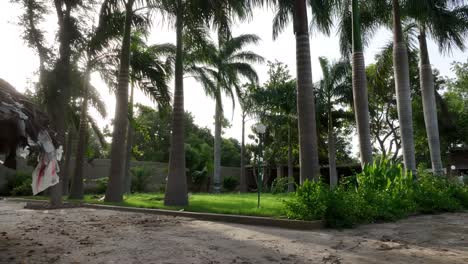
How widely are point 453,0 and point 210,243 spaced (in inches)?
567

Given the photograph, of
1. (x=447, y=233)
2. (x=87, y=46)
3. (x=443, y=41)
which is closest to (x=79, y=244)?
(x=447, y=233)

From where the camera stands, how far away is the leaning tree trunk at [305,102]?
1096 cm

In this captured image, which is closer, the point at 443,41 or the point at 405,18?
the point at 443,41

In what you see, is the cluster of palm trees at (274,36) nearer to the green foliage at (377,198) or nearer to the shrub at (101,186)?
the green foliage at (377,198)

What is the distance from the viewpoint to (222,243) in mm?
6699

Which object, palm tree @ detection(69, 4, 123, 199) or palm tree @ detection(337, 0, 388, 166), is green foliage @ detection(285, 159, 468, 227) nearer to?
palm tree @ detection(337, 0, 388, 166)

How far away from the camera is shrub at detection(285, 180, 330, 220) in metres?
8.81

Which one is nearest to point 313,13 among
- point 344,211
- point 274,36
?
point 274,36

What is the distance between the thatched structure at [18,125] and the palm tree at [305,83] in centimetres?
676

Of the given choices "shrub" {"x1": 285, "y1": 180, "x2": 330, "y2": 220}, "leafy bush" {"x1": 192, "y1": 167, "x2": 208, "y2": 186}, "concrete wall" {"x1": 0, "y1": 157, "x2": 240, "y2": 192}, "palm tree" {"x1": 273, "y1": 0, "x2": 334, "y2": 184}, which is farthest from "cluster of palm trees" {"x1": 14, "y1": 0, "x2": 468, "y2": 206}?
"leafy bush" {"x1": 192, "y1": 167, "x2": 208, "y2": 186}

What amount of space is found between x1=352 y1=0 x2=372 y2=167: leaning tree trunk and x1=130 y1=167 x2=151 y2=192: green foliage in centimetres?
1901

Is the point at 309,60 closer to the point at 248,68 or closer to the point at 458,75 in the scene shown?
the point at 248,68

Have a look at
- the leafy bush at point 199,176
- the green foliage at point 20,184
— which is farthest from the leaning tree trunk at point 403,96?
the leafy bush at point 199,176

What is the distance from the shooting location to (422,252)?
5953 millimetres
